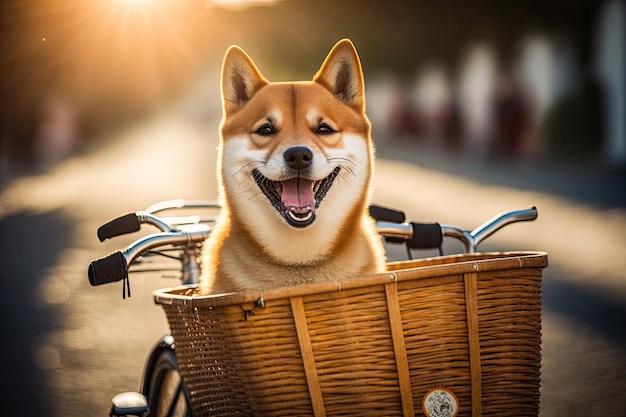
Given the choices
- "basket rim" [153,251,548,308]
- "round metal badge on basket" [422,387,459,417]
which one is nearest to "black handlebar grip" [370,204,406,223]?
"basket rim" [153,251,548,308]

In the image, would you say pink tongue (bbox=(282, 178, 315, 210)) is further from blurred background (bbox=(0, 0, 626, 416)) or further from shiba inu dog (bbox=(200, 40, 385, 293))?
blurred background (bbox=(0, 0, 626, 416))

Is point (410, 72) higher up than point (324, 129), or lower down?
higher up

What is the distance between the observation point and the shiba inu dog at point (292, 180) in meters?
3.28

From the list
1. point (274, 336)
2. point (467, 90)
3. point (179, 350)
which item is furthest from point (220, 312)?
point (467, 90)

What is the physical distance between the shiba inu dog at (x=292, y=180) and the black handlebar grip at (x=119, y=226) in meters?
0.33

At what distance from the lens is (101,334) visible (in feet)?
25.7

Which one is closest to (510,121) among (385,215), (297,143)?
(385,215)

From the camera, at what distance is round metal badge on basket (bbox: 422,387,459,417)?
2.52 metres

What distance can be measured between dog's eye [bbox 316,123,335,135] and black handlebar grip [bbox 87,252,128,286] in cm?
82

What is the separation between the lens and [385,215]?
4156 mm

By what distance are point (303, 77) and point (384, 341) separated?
2856 cm

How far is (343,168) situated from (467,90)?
30.7m

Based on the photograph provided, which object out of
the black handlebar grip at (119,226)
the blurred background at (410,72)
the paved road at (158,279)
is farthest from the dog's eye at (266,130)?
the blurred background at (410,72)

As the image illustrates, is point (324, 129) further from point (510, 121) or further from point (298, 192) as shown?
point (510, 121)
